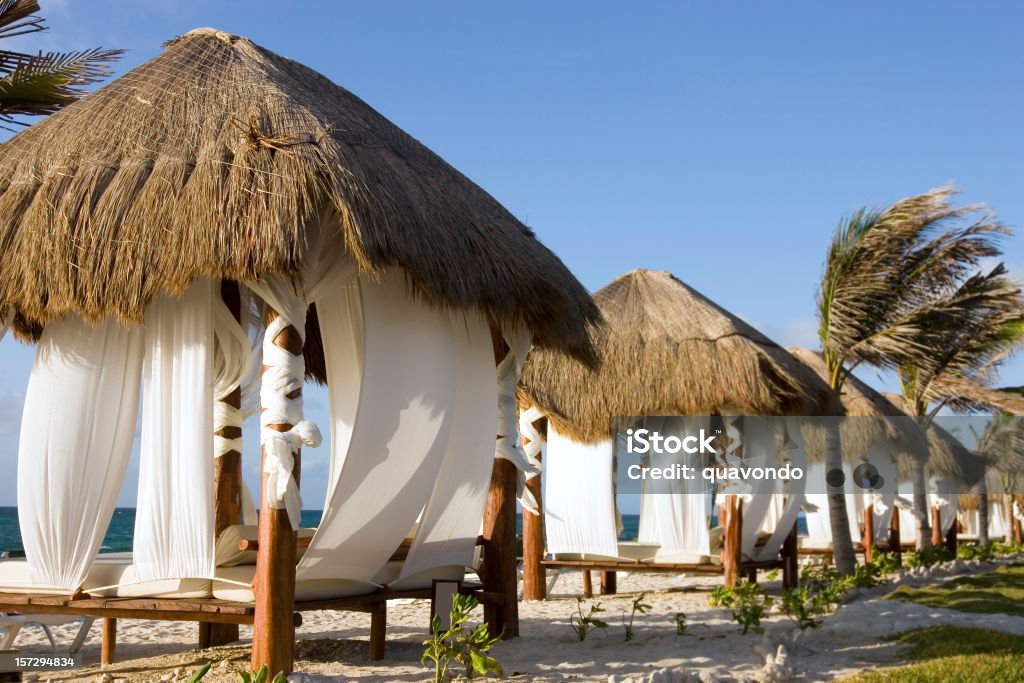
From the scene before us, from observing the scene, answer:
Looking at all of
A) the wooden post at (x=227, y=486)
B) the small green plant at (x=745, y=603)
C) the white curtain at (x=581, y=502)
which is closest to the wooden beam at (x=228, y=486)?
the wooden post at (x=227, y=486)

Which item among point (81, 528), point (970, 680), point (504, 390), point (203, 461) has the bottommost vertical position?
point (970, 680)

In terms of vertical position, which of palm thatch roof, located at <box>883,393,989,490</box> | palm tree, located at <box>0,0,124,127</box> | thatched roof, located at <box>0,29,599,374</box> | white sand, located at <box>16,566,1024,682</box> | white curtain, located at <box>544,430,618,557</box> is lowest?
white sand, located at <box>16,566,1024,682</box>

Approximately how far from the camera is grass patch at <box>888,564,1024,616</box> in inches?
332

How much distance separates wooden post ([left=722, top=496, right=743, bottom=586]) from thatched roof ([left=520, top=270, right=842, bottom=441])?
93 centimetres

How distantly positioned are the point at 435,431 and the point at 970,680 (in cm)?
300

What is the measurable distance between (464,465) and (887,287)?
267 inches

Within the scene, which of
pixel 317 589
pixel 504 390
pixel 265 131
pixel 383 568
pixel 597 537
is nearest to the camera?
pixel 265 131

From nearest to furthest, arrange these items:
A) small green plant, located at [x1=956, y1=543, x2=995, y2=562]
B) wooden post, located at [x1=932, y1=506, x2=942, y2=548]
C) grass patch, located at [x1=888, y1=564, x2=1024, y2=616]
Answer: grass patch, located at [x1=888, y1=564, x2=1024, y2=616] → small green plant, located at [x1=956, y1=543, x2=995, y2=562] → wooden post, located at [x1=932, y1=506, x2=942, y2=548]

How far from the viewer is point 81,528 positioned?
17.0 ft

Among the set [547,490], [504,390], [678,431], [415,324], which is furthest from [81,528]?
[678,431]

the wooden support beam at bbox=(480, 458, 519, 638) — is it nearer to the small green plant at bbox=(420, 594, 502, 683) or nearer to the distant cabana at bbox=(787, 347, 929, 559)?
the small green plant at bbox=(420, 594, 502, 683)

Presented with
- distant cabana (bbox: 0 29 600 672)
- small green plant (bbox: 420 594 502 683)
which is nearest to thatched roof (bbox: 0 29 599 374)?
distant cabana (bbox: 0 29 600 672)

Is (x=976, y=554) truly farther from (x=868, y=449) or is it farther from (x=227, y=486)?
(x=227, y=486)

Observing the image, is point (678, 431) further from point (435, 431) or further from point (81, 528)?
point (81, 528)
